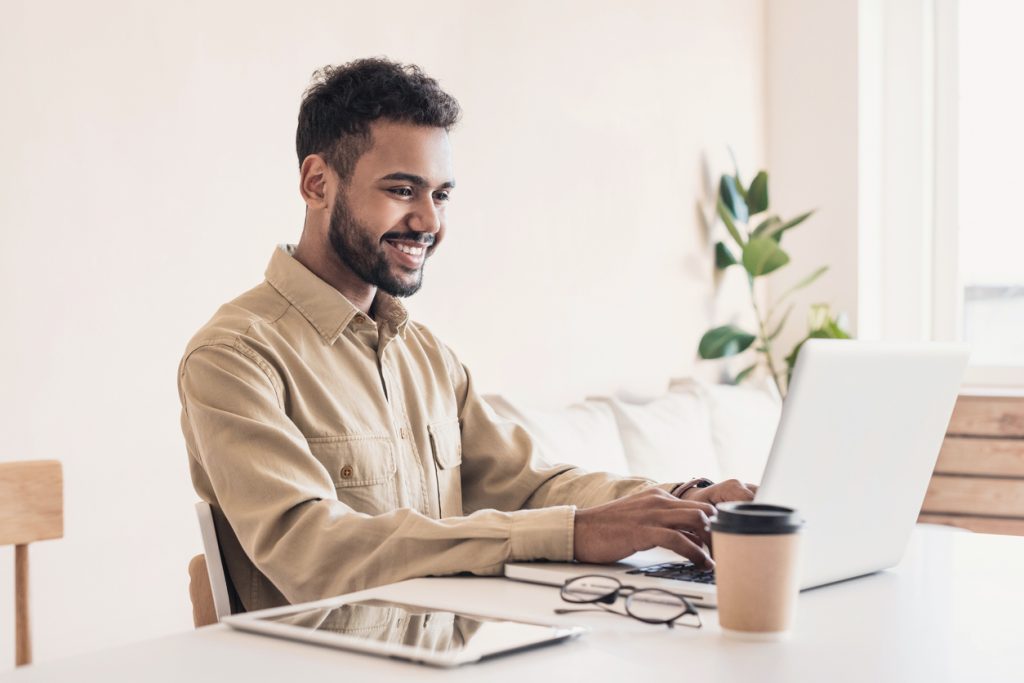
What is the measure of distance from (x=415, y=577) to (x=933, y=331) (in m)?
3.67

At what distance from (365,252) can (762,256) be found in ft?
7.71

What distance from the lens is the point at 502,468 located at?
5.89ft

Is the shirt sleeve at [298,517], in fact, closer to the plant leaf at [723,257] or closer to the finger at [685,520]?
the finger at [685,520]

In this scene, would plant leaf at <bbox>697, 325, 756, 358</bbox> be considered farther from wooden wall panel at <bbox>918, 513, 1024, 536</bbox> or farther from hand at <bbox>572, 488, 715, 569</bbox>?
hand at <bbox>572, 488, 715, 569</bbox>

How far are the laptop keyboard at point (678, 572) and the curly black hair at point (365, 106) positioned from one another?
75 cm

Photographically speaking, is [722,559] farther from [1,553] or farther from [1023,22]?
[1023,22]

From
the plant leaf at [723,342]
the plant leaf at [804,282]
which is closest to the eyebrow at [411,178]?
the plant leaf at [723,342]

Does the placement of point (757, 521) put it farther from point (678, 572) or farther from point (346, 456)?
point (346, 456)

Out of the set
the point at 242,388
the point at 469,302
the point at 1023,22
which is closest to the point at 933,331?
the point at 1023,22

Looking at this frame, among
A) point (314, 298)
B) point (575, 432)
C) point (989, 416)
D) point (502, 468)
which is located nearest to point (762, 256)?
point (989, 416)

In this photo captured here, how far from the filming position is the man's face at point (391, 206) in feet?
5.56

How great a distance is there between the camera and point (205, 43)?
2.10 metres

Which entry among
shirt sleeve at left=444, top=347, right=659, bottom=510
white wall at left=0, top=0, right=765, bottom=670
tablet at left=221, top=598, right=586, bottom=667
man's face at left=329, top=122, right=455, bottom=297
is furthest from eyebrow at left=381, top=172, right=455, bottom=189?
tablet at left=221, top=598, right=586, bottom=667

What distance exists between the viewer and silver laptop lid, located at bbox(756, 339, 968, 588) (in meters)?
1.10
